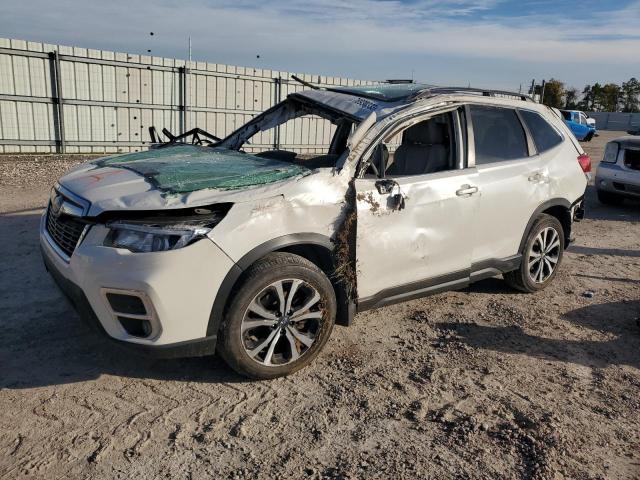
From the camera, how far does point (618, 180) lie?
968cm

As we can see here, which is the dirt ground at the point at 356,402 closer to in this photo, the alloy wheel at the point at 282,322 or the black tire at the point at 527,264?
the alloy wheel at the point at 282,322

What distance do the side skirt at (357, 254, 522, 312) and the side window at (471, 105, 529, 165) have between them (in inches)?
34.1

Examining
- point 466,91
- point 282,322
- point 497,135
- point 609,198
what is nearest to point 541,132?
point 497,135

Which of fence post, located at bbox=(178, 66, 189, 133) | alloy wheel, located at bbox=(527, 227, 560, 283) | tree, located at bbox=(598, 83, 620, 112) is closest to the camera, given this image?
alloy wheel, located at bbox=(527, 227, 560, 283)

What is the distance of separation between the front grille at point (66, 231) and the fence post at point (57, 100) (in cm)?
1053

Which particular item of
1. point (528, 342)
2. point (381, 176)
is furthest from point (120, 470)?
point (528, 342)

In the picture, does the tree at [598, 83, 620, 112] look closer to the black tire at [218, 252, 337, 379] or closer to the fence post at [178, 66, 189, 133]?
the fence post at [178, 66, 189, 133]

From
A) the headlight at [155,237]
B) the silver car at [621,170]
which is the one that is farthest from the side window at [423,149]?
the silver car at [621,170]

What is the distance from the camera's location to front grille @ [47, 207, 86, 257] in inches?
129

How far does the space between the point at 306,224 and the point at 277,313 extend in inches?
22.7

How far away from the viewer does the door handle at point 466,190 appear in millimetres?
4242

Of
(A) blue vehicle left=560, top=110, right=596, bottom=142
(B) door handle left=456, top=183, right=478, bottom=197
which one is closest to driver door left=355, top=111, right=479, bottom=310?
(B) door handle left=456, top=183, right=478, bottom=197

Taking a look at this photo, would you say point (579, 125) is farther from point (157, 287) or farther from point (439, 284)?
point (157, 287)

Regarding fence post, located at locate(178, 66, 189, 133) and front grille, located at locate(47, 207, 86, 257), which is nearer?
front grille, located at locate(47, 207, 86, 257)
